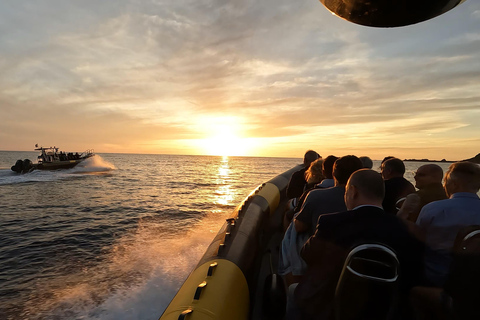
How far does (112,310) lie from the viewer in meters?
4.86

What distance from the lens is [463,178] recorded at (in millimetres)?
2230

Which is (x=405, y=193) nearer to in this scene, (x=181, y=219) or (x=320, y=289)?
(x=320, y=289)

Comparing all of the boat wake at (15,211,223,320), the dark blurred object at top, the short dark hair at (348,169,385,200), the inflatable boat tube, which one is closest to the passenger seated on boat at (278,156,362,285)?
the inflatable boat tube

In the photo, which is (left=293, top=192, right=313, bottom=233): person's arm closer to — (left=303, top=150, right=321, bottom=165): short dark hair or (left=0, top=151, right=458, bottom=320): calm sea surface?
(left=303, top=150, right=321, bottom=165): short dark hair

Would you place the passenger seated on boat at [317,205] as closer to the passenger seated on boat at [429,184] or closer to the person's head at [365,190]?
the person's head at [365,190]

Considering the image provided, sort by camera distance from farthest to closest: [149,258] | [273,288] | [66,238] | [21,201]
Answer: [21,201] → [66,238] → [149,258] → [273,288]

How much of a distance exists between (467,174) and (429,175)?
3.16ft

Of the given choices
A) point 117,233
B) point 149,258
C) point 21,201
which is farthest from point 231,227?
point 21,201

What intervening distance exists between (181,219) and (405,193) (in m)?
10.3

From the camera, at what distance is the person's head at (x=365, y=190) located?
A: 1737 mm

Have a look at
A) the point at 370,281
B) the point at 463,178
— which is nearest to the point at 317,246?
the point at 370,281

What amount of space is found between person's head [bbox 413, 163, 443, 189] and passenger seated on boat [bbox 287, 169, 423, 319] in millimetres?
1903

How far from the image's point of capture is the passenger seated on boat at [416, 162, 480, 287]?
6.60 ft

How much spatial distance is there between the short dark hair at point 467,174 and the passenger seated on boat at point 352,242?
104 centimetres
